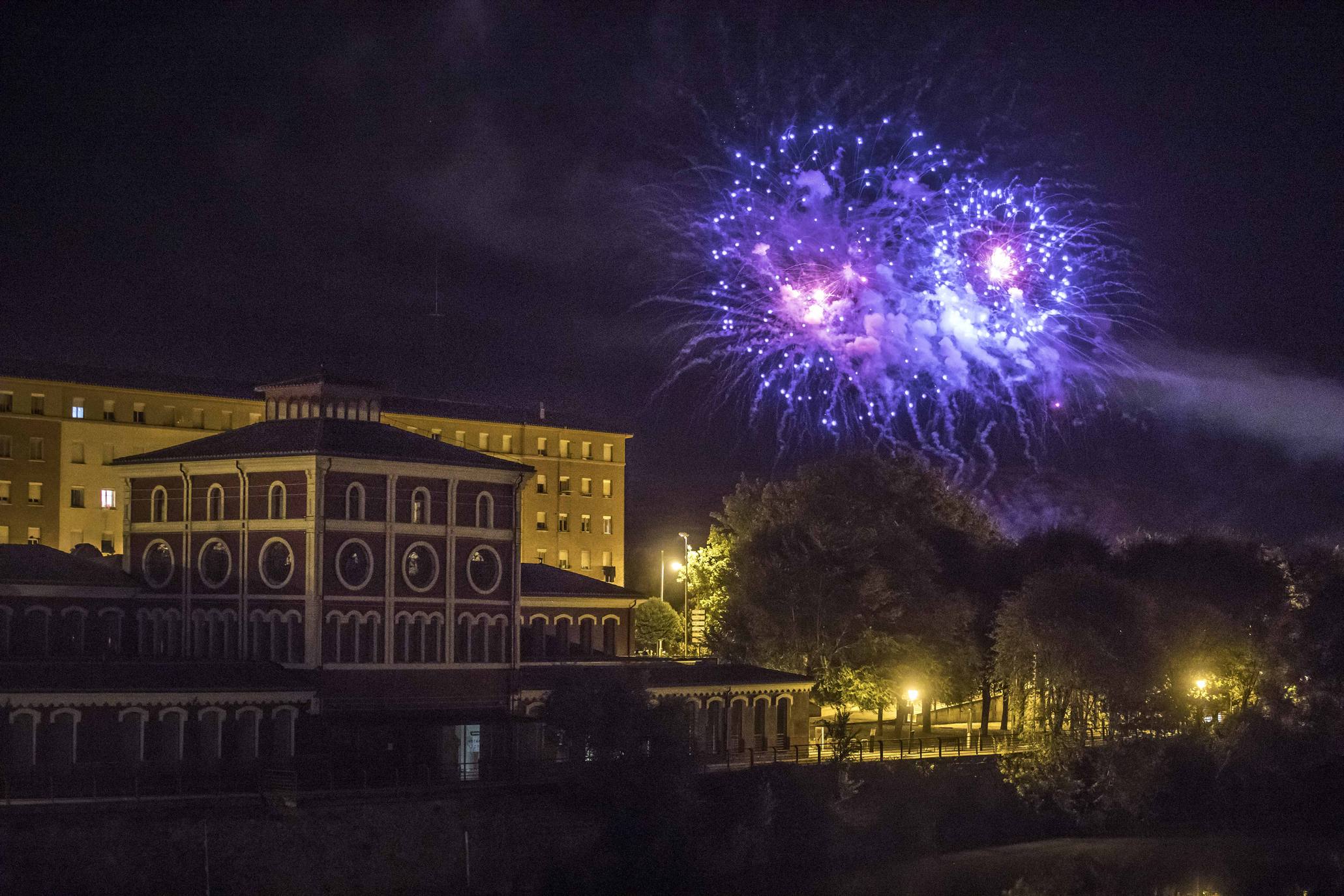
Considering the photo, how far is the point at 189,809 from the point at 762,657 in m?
36.6

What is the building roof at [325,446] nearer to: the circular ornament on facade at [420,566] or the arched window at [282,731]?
the circular ornament on facade at [420,566]

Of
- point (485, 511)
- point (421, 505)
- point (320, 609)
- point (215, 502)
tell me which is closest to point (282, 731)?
point (320, 609)

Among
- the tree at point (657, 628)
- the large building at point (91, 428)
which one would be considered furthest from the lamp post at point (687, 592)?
the large building at point (91, 428)

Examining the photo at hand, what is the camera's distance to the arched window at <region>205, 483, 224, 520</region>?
7281 cm

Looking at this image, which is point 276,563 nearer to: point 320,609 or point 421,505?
point 320,609

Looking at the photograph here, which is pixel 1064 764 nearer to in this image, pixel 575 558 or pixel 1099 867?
pixel 1099 867

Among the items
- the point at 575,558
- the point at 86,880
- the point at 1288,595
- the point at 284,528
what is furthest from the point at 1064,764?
the point at 575,558

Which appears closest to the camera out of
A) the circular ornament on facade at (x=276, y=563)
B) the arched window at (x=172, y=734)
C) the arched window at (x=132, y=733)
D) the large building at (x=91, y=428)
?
the arched window at (x=132, y=733)

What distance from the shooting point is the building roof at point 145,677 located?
60375mm

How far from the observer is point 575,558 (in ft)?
468

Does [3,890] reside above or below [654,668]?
below

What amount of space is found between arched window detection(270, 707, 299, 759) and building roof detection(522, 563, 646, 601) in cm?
2708

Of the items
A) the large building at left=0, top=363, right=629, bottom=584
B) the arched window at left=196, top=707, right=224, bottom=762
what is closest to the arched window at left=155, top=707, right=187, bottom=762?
the arched window at left=196, top=707, right=224, bottom=762

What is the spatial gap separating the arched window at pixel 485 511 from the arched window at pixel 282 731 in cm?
1211
